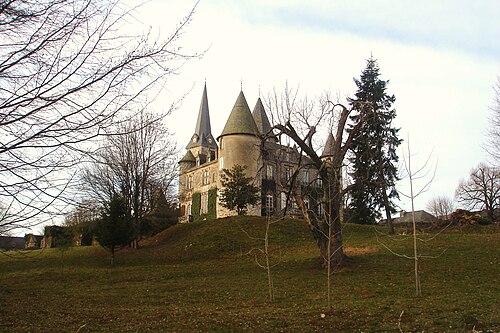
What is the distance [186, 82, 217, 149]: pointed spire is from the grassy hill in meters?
32.0

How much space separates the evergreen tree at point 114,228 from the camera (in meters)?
26.8

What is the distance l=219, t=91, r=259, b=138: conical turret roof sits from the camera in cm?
4297

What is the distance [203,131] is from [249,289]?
49260mm

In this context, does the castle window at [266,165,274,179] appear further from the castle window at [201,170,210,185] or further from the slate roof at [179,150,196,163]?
the slate roof at [179,150,196,163]

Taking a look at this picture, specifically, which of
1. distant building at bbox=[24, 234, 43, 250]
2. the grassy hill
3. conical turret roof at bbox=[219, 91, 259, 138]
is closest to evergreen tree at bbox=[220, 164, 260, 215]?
conical turret roof at bbox=[219, 91, 259, 138]

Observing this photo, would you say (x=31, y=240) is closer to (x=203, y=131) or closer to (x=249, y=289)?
(x=249, y=289)

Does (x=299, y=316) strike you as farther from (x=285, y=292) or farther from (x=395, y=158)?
(x=395, y=158)

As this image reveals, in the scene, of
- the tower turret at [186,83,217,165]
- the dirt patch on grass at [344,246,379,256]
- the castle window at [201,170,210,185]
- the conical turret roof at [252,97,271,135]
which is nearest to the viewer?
the dirt patch on grass at [344,246,379,256]

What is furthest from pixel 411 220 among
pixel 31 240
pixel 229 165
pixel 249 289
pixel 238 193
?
pixel 31 240

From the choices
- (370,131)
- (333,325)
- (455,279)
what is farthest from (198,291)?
(370,131)

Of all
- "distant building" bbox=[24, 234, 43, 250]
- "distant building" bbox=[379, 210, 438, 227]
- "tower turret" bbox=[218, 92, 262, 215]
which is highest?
"tower turret" bbox=[218, 92, 262, 215]

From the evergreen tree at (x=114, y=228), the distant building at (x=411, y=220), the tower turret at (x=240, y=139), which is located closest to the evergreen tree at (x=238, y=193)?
the tower turret at (x=240, y=139)

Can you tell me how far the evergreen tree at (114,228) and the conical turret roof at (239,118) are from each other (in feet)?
56.8

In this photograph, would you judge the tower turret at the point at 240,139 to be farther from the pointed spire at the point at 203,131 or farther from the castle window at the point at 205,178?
the pointed spire at the point at 203,131
